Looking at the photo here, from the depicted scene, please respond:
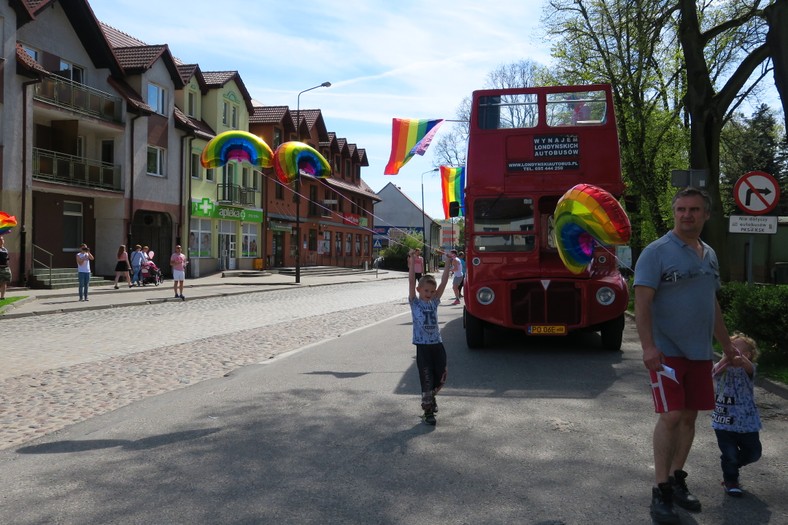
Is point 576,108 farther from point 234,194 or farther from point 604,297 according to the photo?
point 234,194

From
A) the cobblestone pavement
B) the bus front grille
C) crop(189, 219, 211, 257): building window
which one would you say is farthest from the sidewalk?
the bus front grille

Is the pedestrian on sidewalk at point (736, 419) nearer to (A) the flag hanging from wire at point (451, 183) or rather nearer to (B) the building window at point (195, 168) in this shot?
(A) the flag hanging from wire at point (451, 183)

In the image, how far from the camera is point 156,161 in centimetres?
3316

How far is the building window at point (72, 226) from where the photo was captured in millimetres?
28359

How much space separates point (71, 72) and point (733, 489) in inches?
1160

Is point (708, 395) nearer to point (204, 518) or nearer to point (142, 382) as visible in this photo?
point (204, 518)

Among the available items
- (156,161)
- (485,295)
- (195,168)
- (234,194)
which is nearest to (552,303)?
(485,295)

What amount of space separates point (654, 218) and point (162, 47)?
22.8 metres

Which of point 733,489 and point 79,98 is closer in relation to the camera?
point 733,489

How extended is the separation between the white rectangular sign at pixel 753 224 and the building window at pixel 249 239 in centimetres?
3458

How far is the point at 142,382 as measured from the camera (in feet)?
27.5

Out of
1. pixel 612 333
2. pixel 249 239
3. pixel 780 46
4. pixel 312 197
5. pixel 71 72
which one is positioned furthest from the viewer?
pixel 312 197

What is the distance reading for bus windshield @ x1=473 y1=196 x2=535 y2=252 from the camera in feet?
35.1

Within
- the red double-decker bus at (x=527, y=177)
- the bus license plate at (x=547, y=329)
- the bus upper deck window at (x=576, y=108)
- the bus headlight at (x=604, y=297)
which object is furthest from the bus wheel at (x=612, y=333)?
the bus upper deck window at (x=576, y=108)
